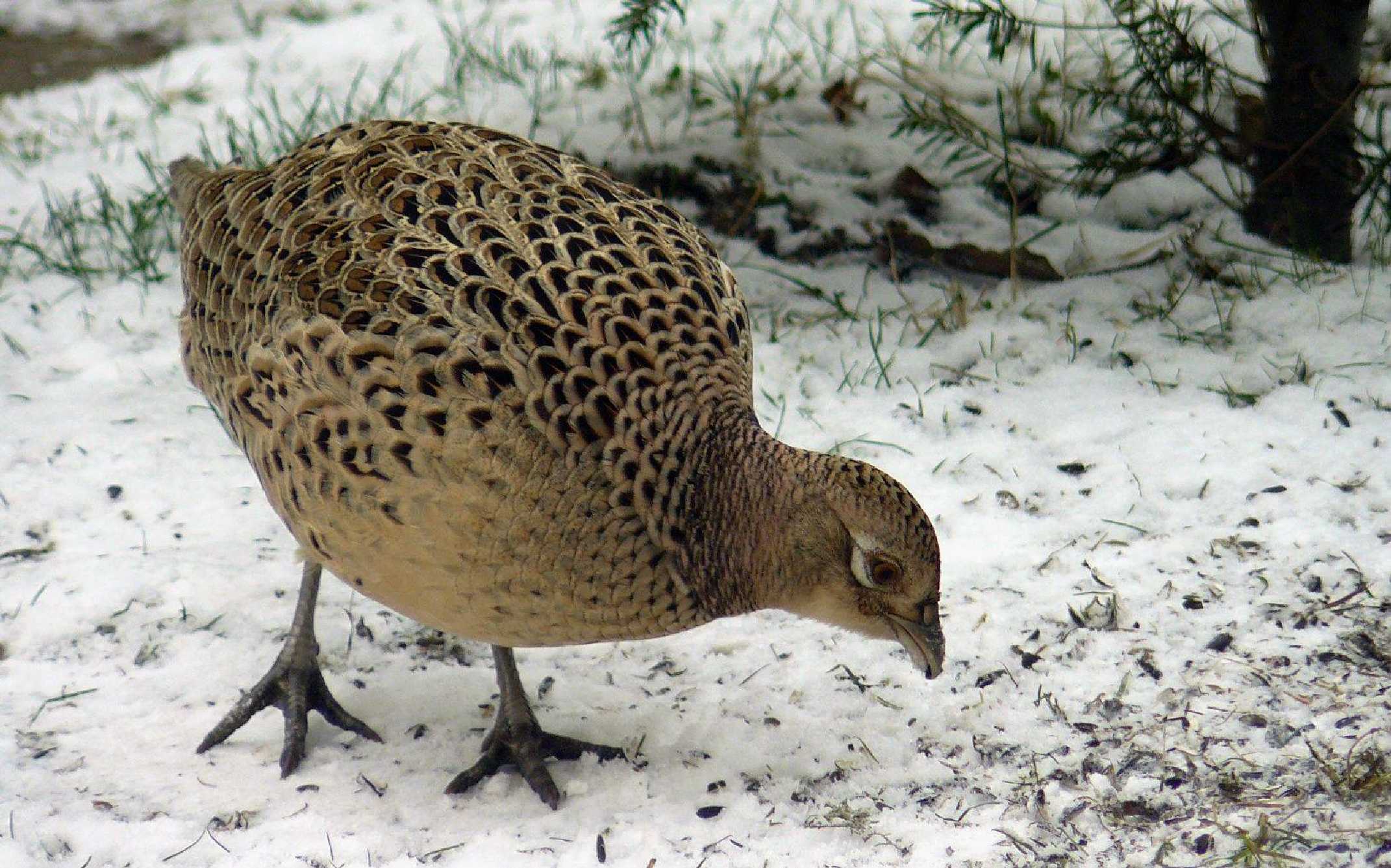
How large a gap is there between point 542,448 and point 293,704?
1244 mm

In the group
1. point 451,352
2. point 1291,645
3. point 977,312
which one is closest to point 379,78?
point 977,312

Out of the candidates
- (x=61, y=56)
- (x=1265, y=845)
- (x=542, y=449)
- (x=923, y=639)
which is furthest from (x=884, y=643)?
(x=61, y=56)

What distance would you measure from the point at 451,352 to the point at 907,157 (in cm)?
353

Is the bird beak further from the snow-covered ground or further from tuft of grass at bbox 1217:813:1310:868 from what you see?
tuft of grass at bbox 1217:813:1310:868

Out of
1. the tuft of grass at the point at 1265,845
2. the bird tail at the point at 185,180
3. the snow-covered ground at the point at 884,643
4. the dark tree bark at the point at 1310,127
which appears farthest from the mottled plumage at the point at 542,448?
the dark tree bark at the point at 1310,127

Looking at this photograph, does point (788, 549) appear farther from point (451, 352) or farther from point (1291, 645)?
point (1291, 645)

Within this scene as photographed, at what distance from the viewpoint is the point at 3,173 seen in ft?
22.9

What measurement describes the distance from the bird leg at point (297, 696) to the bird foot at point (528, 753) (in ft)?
1.14

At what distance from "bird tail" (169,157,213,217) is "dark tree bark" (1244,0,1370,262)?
3.68 meters

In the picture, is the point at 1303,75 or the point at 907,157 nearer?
the point at 1303,75

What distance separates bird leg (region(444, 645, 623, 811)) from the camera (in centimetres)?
372

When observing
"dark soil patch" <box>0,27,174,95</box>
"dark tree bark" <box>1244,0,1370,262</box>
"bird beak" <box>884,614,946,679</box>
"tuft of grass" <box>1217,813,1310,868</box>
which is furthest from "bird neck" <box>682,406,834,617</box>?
"dark soil patch" <box>0,27,174,95</box>

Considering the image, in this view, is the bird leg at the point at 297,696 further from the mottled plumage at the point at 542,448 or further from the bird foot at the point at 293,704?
the mottled plumage at the point at 542,448

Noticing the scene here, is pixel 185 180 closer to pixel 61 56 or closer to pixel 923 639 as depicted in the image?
pixel 923 639
